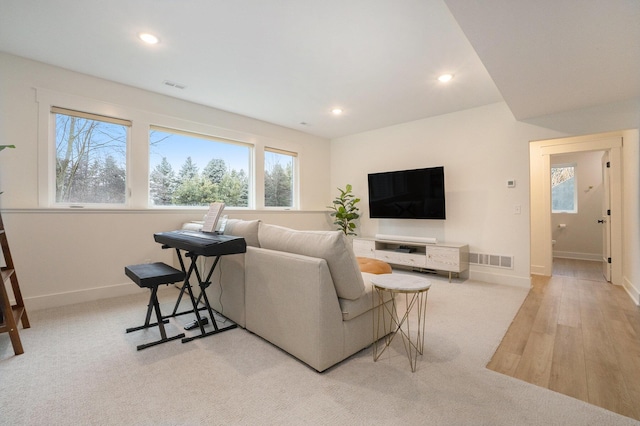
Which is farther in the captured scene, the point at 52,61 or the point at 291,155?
the point at 291,155

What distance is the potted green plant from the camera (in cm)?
543

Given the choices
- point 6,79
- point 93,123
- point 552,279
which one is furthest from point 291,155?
point 552,279

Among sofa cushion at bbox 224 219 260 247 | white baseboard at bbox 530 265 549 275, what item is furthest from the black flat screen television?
sofa cushion at bbox 224 219 260 247

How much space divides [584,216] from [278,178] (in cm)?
638

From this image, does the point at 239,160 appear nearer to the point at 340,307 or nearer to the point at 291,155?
the point at 291,155

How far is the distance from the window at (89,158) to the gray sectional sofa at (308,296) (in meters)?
2.29

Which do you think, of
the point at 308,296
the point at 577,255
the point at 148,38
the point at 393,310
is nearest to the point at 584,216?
the point at 577,255

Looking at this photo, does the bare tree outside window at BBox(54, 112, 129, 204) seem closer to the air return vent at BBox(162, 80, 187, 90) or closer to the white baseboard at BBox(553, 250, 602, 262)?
the air return vent at BBox(162, 80, 187, 90)

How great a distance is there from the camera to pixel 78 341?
7.13 ft

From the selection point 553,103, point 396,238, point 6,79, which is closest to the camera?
point 6,79

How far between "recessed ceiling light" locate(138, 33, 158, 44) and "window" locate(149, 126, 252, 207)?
4.62 feet

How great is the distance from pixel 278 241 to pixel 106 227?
7.89ft

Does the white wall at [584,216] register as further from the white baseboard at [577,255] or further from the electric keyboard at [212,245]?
the electric keyboard at [212,245]

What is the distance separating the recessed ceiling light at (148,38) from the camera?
2.43 m
